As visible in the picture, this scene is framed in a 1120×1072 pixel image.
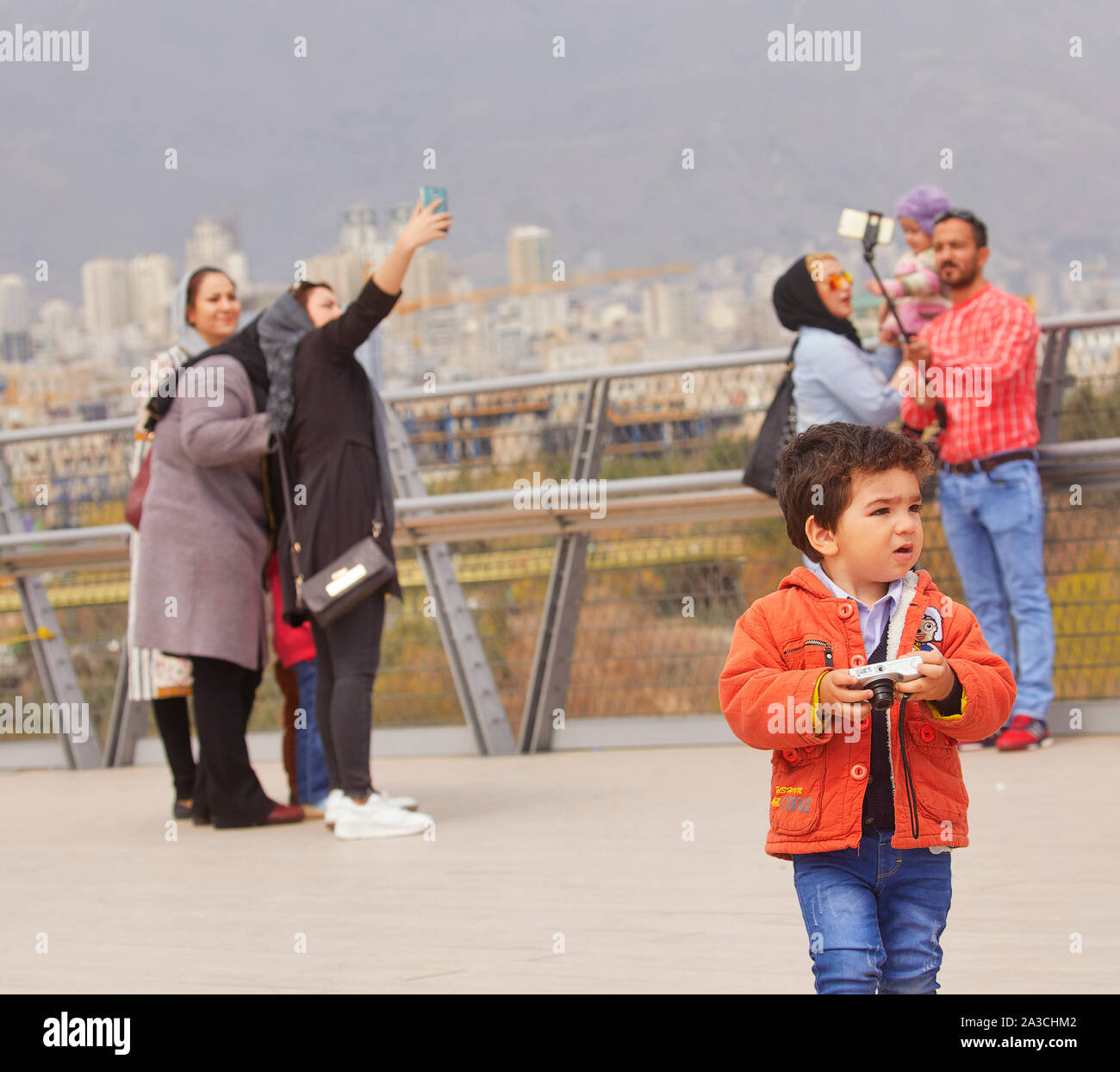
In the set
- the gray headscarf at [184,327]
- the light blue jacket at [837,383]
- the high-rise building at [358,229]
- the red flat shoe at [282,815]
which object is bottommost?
the red flat shoe at [282,815]

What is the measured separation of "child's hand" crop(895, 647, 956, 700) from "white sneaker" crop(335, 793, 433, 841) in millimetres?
3250

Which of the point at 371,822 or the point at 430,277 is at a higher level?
the point at 430,277

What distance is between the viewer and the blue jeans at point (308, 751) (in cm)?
601

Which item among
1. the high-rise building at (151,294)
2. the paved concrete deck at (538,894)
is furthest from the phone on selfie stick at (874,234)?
the high-rise building at (151,294)

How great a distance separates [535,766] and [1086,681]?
92.3 inches

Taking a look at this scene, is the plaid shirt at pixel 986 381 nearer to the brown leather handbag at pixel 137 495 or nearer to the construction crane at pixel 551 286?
the brown leather handbag at pixel 137 495

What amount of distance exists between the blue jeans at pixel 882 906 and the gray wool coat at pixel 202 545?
3.53 metres

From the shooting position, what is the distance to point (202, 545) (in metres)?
5.62

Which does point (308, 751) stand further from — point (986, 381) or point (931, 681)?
point (931, 681)

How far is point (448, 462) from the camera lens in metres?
7.74

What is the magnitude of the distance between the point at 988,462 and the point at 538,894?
2.93 meters

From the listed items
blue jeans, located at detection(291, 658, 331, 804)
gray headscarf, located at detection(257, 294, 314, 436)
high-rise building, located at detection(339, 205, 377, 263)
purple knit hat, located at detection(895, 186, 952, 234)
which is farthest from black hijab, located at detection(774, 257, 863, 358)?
high-rise building, located at detection(339, 205, 377, 263)

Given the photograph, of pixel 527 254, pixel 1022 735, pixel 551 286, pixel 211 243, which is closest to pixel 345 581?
pixel 1022 735

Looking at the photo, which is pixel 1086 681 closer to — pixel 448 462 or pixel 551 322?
pixel 448 462
